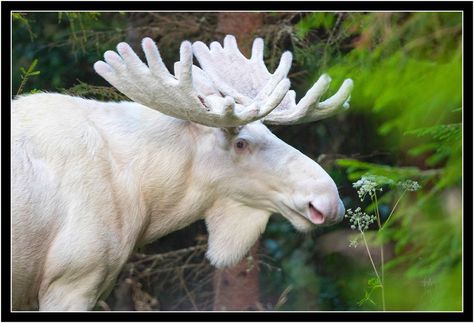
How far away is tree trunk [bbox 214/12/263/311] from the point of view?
8.57 metres

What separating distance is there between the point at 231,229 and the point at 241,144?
1.81ft

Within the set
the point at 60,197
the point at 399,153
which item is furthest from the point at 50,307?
the point at 399,153

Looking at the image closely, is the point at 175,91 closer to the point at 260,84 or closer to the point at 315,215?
the point at 260,84

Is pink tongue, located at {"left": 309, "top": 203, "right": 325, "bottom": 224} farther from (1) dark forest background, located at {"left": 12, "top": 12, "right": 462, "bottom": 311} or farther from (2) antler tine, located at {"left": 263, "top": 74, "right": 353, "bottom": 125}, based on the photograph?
(1) dark forest background, located at {"left": 12, "top": 12, "right": 462, "bottom": 311}

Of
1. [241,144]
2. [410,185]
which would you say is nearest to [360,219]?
[410,185]

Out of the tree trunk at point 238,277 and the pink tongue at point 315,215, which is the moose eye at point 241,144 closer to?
the pink tongue at point 315,215

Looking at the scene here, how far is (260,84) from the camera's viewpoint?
562 centimetres

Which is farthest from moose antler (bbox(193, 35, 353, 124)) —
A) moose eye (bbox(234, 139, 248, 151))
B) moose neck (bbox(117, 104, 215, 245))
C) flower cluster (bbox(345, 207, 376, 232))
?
flower cluster (bbox(345, 207, 376, 232))

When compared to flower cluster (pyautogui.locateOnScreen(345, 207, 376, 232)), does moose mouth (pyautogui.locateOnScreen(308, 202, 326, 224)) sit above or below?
above

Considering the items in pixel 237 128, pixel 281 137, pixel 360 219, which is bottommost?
pixel 281 137

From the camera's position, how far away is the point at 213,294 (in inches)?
345

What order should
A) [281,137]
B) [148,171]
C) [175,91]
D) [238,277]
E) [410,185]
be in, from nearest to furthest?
[175,91] < [148,171] < [410,185] < [238,277] < [281,137]

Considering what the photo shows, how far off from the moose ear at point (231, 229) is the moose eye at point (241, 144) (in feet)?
1.15

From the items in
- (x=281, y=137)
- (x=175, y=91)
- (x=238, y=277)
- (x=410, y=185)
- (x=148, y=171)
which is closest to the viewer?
(x=175, y=91)
